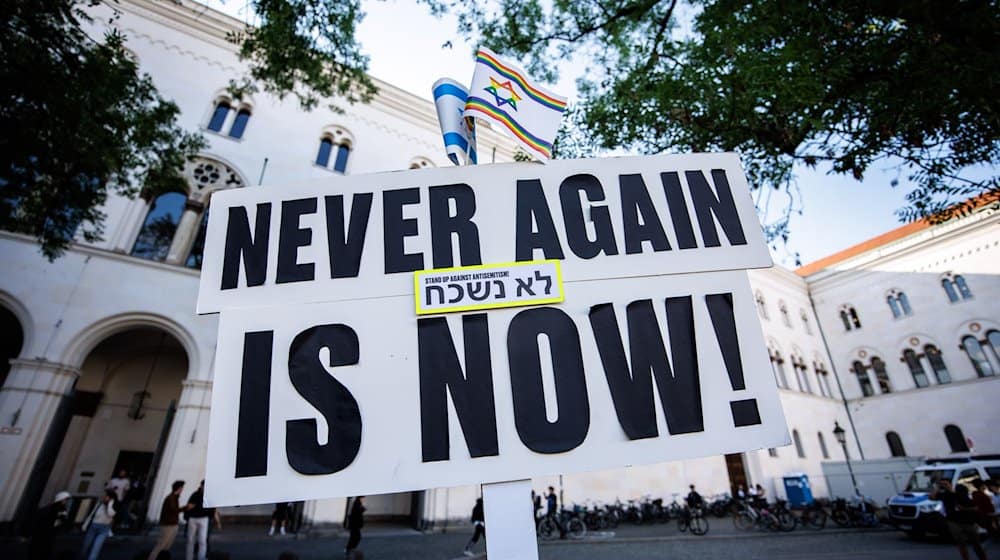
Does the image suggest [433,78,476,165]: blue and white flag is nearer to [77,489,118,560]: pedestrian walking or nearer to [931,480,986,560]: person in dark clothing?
[77,489,118,560]: pedestrian walking

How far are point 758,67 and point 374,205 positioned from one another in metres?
5.09

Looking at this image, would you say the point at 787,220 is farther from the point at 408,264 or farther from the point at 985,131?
the point at 408,264

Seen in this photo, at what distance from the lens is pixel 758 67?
4781 mm

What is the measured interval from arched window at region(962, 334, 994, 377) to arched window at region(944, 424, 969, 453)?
9.72 ft

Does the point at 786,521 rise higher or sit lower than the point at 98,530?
lower

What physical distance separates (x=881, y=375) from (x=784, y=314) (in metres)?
6.00

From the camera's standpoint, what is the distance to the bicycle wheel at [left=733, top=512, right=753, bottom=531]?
12.6 m

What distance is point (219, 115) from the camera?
13297 millimetres

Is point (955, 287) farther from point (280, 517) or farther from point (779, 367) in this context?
point (280, 517)

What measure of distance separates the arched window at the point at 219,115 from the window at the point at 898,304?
1349 inches

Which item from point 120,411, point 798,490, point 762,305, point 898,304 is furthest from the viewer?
point 762,305

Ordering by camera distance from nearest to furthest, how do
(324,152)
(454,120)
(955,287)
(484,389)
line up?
(484,389) → (454,120) → (324,152) → (955,287)

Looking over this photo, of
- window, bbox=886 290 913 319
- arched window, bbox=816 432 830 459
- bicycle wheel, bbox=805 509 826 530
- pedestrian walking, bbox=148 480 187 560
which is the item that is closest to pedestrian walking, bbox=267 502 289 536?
pedestrian walking, bbox=148 480 187 560

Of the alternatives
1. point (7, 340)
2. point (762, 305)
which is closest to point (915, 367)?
point (762, 305)
